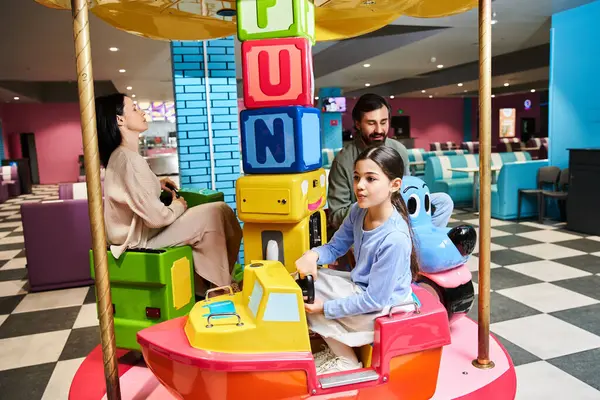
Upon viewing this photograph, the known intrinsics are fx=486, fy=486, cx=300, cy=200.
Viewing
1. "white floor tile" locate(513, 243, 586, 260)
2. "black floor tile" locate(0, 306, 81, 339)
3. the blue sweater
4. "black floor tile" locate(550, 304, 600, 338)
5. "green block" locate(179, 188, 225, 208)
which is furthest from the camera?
"white floor tile" locate(513, 243, 586, 260)

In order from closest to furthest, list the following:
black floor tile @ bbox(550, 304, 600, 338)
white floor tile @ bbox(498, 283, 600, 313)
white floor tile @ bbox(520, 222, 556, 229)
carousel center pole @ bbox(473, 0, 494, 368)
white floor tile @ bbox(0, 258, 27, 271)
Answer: carousel center pole @ bbox(473, 0, 494, 368)
black floor tile @ bbox(550, 304, 600, 338)
white floor tile @ bbox(498, 283, 600, 313)
white floor tile @ bbox(0, 258, 27, 271)
white floor tile @ bbox(520, 222, 556, 229)

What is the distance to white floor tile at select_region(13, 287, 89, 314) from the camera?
12.5 feet

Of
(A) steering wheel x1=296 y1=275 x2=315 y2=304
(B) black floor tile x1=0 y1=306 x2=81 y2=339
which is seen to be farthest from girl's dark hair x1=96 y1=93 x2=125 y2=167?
(B) black floor tile x1=0 y1=306 x2=81 y2=339

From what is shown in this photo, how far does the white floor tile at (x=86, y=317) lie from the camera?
3.41 meters

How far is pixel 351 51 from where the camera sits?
10406mm

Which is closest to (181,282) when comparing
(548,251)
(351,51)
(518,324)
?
(518,324)

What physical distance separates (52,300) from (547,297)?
153 inches

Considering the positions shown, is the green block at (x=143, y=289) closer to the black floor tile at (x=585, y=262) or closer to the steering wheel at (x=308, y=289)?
the steering wheel at (x=308, y=289)

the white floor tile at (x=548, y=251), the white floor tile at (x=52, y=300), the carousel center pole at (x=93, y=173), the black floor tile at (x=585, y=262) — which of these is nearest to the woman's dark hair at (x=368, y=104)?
the carousel center pole at (x=93, y=173)

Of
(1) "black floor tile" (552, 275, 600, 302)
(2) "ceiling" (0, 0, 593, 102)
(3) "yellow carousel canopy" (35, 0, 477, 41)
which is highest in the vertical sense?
(2) "ceiling" (0, 0, 593, 102)

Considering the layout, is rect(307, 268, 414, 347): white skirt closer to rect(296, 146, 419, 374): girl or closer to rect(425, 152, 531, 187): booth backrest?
rect(296, 146, 419, 374): girl

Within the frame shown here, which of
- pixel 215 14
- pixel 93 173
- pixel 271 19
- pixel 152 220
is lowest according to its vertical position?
pixel 152 220

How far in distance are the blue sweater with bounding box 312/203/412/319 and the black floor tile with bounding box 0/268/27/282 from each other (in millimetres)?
3990

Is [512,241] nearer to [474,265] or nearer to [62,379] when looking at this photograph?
[474,265]
